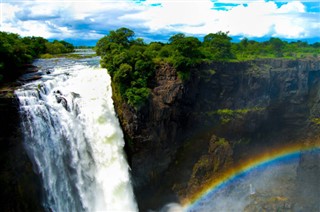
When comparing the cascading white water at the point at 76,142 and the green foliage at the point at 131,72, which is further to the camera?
the green foliage at the point at 131,72

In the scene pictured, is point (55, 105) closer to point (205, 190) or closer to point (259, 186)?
point (205, 190)

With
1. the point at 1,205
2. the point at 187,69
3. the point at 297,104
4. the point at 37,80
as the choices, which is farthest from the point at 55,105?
the point at 297,104

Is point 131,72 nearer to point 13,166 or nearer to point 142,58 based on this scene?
point 142,58

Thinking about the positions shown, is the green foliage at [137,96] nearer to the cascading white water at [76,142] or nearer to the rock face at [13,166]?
the cascading white water at [76,142]

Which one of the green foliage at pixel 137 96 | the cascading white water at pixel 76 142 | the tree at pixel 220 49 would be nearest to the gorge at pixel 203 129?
the cascading white water at pixel 76 142

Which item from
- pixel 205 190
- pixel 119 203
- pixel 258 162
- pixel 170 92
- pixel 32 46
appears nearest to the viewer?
pixel 119 203

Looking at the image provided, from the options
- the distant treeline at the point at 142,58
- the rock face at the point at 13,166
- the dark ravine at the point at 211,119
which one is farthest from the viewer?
the dark ravine at the point at 211,119

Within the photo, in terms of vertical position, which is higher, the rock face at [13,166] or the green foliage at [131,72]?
the green foliage at [131,72]

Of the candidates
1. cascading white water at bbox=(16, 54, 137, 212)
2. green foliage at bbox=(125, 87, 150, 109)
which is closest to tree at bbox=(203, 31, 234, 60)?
green foliage at bbox=(125, 87, 150, 109)
